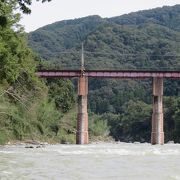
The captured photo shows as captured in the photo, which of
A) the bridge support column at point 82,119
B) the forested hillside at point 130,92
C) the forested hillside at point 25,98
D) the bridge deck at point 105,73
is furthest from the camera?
the forested hillside at point 130,92

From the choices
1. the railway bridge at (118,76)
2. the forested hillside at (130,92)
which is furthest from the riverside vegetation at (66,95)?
the railway bridge at (118,76)

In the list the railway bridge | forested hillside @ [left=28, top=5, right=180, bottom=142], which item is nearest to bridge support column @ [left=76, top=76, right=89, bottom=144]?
the railway bridge

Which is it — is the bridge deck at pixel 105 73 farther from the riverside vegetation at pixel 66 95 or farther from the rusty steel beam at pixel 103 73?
the riverside vegetation at pixel 66 95

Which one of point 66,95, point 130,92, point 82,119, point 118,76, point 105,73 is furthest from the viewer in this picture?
point 130,92

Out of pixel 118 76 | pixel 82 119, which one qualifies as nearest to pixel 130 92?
pixel 118 76

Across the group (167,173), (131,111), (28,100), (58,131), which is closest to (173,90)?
(131,111)

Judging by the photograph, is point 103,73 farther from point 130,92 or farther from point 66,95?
point 130,92

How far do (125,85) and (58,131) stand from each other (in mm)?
92989

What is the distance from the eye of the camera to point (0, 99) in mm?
53969

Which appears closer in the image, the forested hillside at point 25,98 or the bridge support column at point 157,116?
the forested hillside at point 25,98

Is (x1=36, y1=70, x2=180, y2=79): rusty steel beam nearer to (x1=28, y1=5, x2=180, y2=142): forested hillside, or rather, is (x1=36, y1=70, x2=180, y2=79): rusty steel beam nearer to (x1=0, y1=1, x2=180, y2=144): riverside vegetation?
(x1=0, y1=1, x2=180, y2=144): riverside vegetation

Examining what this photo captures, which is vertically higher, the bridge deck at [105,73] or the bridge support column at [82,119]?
the bridge deck at [105,73]

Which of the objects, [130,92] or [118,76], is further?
[130,92]

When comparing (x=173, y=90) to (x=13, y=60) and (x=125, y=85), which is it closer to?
(x=125, y=85)
